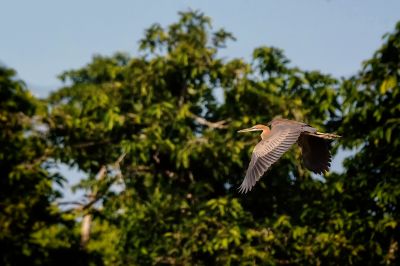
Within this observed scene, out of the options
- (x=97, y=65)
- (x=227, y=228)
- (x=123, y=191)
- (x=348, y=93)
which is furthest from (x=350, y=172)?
(x=97, y=65)

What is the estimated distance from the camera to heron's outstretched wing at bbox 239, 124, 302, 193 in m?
5.20

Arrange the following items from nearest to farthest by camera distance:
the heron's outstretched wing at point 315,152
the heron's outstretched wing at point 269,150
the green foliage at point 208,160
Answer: the heron's outstretched wing at point 269,150, the heron's outstretched wing at point 315,152, the green foliage at point 208,160

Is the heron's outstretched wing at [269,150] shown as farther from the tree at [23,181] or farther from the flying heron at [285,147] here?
the tree at [23,181]

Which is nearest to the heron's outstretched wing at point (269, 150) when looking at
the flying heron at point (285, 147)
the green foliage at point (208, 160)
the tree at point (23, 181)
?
the flying heron at point (285, 147)

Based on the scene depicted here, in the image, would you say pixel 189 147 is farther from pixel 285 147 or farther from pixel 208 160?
pixel 285 147

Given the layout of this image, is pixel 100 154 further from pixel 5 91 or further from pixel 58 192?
pixel 5 91

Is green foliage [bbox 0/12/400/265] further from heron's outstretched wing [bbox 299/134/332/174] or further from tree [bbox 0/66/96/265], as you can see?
heron's outstretched wing [bbox 299/134/332/174]

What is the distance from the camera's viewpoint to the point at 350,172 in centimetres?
884

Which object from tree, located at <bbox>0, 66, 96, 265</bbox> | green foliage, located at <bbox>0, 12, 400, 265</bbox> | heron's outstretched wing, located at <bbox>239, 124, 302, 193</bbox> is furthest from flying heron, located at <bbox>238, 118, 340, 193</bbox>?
tree, located at <bbox>0, 66, 96, 265</bbox>

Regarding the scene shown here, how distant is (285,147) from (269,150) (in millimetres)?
136

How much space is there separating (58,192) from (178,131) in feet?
5.29

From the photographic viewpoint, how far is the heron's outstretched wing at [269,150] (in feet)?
17.1

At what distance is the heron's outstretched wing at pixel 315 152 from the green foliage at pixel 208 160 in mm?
1867

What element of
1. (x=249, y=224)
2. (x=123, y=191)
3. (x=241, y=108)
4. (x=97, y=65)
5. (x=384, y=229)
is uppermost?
(x=97, y=65)
